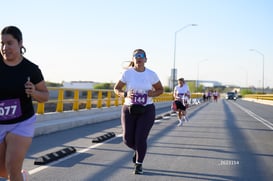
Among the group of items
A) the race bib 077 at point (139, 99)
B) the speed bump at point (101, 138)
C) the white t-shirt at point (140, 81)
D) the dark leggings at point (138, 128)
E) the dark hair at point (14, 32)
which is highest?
the dark hair at point (14, 32)

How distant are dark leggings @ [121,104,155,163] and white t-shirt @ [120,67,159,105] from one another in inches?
5.7

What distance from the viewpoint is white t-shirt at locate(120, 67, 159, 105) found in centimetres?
739

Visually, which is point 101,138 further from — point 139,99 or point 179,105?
point 179,105

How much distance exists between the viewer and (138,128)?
24.0 ft

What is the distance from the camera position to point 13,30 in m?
4.39

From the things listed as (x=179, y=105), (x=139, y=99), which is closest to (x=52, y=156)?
(x=139, y=99)

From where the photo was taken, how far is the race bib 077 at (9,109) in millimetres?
4309

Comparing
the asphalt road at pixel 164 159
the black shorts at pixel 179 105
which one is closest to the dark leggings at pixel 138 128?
the asphalt road at pixel 164 159

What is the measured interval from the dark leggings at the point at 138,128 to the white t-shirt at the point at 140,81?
146 mm

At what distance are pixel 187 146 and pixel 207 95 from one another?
189 ft

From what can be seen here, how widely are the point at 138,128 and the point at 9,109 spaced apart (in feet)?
10.6

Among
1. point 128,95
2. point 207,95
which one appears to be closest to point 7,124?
point 128,95

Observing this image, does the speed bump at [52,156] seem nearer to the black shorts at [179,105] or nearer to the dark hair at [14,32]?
the dark hair at [14,32]

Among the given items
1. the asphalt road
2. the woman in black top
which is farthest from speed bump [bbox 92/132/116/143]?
the woman in black top
